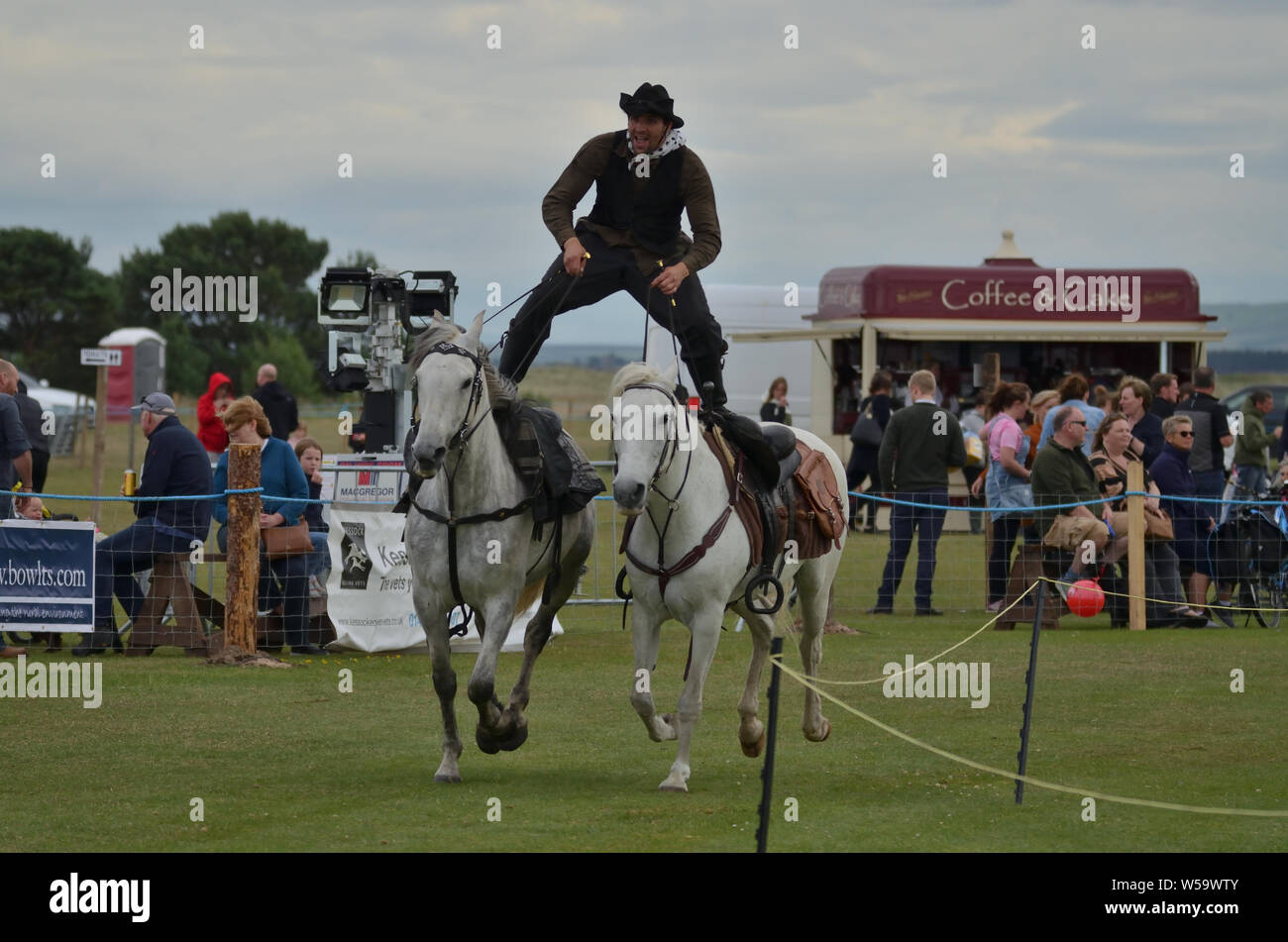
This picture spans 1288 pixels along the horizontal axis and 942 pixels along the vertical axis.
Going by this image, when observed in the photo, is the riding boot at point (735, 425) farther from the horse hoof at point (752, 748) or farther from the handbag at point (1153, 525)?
the handbag at point (1153, 525)

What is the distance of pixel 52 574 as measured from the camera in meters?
14.1

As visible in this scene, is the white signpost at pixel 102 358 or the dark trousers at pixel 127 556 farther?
the white signpost at pixel 102 358

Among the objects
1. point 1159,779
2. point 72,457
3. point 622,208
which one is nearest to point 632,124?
point 622,208

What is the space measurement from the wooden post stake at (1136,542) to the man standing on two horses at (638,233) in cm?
787

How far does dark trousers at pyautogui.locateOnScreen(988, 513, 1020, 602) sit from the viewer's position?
17.8 meters

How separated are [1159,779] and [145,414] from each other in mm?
9177

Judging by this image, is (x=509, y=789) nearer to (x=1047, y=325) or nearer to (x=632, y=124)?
(x=632, y=124)

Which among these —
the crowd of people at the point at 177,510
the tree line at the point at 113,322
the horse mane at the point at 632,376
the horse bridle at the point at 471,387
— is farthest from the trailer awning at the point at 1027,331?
the tree line at the point at 113,322

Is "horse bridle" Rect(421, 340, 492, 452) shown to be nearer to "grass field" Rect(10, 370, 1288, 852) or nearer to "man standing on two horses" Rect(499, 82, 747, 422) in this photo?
"man standing on two horses" Rect(499, 82, 747, 422)

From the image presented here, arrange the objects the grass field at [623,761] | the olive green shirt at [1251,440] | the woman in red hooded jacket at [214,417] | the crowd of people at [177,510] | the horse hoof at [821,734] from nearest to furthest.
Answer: the grass field at [623,761], the horse hoof at [821,734], the crowd of people at [177,510], the olive green shirt at [1251,440], the woman in red hooded jacket at [214,417]

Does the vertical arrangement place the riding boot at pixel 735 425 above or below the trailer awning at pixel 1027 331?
below

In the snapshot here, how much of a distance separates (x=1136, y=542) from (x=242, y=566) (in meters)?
8.22

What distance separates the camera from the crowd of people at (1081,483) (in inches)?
677

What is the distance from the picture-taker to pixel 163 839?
8.02m
